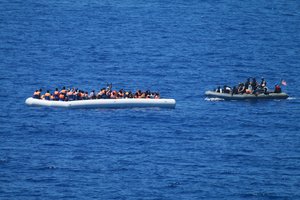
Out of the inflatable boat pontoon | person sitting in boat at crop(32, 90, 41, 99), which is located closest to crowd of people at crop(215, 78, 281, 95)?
the inflatable boat pontoon

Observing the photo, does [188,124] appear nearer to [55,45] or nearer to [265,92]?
[265,92]

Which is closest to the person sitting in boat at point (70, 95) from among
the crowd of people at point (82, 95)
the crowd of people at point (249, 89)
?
the crowd of people at point (82, 95)

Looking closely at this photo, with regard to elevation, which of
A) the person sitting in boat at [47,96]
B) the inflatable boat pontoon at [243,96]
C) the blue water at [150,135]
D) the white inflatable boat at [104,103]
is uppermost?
the person sitting in boat at [47,96]

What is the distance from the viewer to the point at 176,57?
187500 mm

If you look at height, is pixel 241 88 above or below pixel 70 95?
below

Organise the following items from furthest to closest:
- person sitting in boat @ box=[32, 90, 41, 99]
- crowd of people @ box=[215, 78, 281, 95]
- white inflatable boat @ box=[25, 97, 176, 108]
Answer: crowd of people @ box=[215, 78, 281, 95] < person sitting in boat @ box=[32, 90, 41, 99] < white inflatable boat @ box=[25, 97, 176, 108]

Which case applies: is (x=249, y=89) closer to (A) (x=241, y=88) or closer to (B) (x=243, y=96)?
(A) (x=241, y=88)

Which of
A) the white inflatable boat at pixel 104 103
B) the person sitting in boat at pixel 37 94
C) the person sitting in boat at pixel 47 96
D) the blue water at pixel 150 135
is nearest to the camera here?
the blue water at pixel 150 135

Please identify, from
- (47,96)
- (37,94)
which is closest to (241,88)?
(47,96)

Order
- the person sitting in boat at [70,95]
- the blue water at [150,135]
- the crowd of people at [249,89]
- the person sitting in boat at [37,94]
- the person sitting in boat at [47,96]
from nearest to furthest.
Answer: the blue water at [150,135] < the person sitting in boat at [70,95] < the person sitting in boat at [47,96] < the person sitting in boat at [37,94] < the crowd of people at [249,89]

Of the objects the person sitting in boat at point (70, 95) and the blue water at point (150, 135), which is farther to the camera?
the person sitting in boat at point (70, 95)

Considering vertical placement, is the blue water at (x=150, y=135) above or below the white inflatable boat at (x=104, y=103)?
below

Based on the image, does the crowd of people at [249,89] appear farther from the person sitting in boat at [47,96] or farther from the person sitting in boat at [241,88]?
the person sitting in boat at [47,96]

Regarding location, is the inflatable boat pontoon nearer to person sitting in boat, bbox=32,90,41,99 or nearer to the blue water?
the blue water
